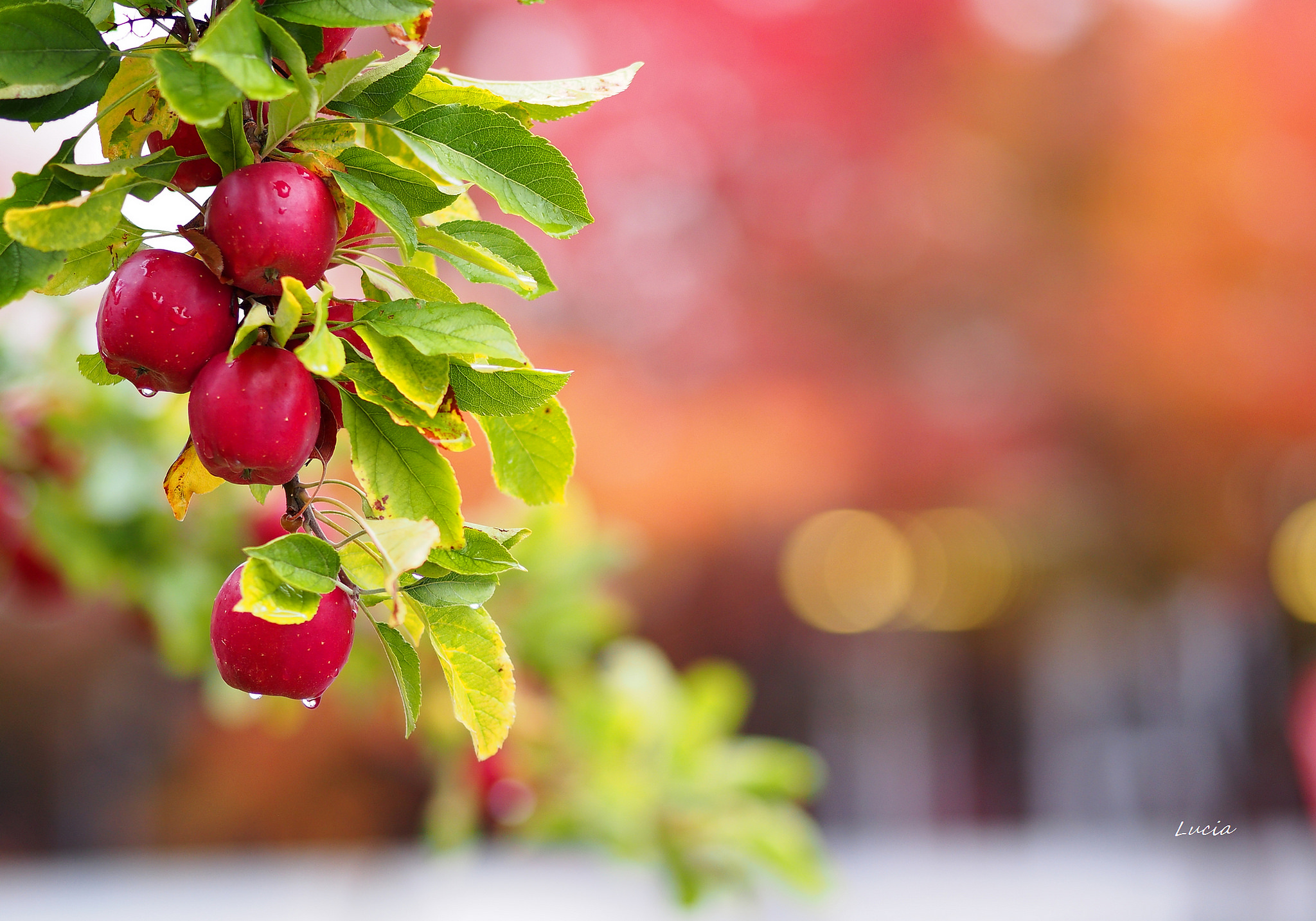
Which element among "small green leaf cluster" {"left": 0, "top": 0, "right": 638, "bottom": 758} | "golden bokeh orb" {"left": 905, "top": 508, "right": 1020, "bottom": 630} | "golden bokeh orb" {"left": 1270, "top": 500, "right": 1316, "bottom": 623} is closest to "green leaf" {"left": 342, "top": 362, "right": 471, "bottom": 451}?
"small green leaf cluster" {"left": 0, "top": 0, "right": 638, "bottom": 758}

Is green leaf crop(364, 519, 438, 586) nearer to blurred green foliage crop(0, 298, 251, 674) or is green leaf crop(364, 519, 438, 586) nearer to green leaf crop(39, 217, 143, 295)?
green leaf crop(39, 217, 143, 295)

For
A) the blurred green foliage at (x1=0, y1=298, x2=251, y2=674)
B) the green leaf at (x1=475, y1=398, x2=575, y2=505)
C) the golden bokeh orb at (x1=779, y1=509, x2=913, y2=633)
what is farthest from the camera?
→ the golden bokeh orb at (x1=779, y1=509, x2=913, y2=633)

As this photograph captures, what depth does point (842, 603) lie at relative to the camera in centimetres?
545

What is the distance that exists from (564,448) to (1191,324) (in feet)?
11.9

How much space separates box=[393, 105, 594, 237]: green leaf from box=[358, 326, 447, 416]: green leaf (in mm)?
53

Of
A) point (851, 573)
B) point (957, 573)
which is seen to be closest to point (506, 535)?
point (851, 573)

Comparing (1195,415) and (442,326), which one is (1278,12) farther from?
(442,326)

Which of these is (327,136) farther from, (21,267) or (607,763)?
(607,763)

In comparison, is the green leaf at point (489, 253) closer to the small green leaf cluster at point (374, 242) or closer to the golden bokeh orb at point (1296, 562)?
the small green leaf cluster at point (374, 242)

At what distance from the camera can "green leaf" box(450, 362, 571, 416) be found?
0.35 meters

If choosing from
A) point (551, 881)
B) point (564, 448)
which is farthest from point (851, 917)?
point (564, 448)

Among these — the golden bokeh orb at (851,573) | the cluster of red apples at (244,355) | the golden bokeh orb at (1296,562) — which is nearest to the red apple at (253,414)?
the cluster of red apples at (244,355)

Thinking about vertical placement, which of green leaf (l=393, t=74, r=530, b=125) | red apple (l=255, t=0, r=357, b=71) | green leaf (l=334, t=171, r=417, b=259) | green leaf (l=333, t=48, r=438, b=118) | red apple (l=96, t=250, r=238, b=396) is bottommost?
red apple (l=96, t=250, r=238, b=396)

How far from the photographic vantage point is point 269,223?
1.02 feet
